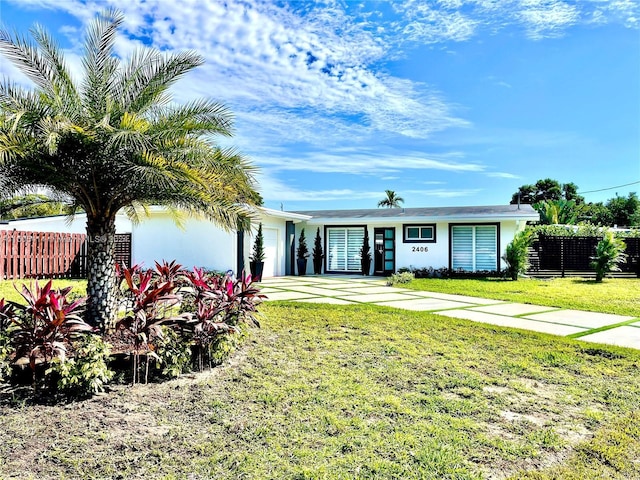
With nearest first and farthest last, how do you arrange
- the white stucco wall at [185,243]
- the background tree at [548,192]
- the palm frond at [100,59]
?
the palm frond at [100,59] → the white stucco wall at [185,243] → the background tree at [548,192]

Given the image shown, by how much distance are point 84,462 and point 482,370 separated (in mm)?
4082

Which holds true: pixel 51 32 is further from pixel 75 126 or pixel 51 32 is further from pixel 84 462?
pixel 84 462

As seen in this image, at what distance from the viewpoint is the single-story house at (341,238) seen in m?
16.5

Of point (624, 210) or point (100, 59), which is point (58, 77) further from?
point (624, 210)

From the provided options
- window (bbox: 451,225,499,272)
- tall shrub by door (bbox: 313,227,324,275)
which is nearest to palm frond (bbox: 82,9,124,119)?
tall shrub by door (bbox: 313,227,324,275)

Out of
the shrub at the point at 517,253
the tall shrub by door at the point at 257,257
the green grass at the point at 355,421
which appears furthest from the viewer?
the shrub at the point at 517,253

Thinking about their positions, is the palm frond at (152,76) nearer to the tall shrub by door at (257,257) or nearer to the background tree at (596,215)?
the tall shrub by door at (257,257)

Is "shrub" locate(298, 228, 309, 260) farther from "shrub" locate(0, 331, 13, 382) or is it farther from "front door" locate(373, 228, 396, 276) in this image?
"shrub" locate(0, 331, 13, 382)

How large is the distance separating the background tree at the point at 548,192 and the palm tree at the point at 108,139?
46.3 metres

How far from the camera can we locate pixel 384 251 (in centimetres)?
1972

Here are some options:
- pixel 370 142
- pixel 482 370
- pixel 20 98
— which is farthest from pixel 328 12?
pixel 370 142

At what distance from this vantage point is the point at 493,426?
3.58 metres

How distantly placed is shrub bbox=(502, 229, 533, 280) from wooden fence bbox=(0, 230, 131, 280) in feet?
48.4

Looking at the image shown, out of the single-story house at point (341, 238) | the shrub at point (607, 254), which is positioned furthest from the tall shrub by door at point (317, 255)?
the shrub at point (607, 254)
